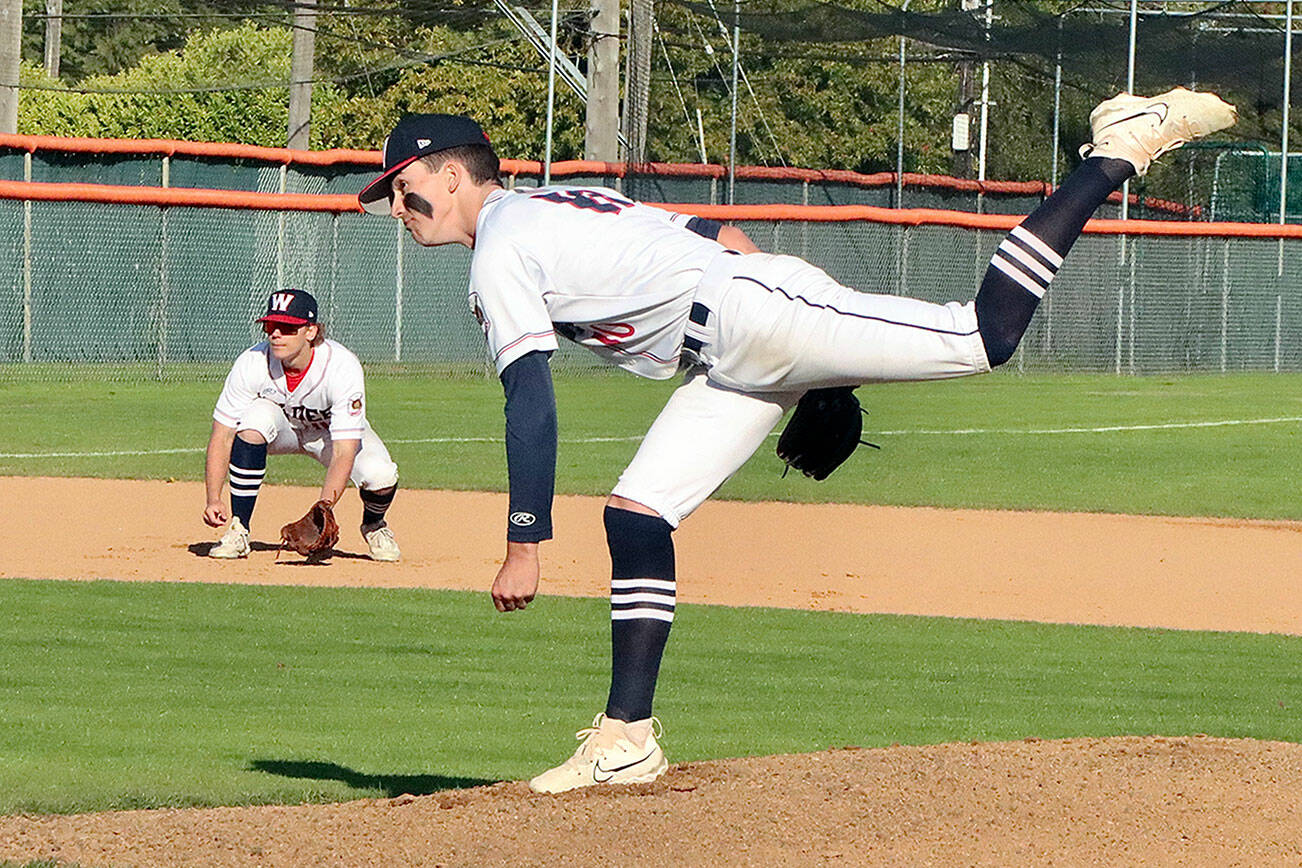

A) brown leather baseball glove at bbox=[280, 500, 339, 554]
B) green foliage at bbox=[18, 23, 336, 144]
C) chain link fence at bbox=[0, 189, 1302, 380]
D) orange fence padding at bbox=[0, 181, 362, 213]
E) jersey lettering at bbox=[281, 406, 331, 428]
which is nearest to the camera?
brown leather baseball glove at bbox=[280, 500, 339, 554]

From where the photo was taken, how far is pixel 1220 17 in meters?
20.5

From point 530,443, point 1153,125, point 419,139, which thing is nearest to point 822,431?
point 530,443

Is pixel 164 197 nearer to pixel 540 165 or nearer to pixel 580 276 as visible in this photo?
pixel 540 165

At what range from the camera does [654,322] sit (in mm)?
4758

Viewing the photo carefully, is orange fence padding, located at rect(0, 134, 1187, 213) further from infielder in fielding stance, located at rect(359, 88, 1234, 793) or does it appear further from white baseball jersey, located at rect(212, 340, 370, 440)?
infielder in fielding stance, located at rect(359, 88, 1234, 793)

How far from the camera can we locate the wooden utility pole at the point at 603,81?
23.4 m

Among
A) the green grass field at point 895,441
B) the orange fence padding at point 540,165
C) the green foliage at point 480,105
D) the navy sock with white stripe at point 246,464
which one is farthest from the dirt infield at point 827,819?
the green foliage at point 480,105

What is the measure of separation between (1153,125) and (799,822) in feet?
6.25

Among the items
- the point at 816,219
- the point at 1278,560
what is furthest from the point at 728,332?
the point at 816,219

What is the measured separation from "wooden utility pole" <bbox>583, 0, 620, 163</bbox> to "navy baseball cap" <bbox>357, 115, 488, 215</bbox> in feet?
60.9

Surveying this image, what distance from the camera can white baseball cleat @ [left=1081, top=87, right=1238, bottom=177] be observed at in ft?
16.1

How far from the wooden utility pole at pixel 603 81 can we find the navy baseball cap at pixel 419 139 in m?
18.6

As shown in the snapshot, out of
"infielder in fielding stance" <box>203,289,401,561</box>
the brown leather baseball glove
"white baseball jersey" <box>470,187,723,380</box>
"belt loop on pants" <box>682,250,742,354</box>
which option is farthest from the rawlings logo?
the brown leather baseball glove

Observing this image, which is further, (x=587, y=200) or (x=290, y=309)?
(x=290, y=309)
